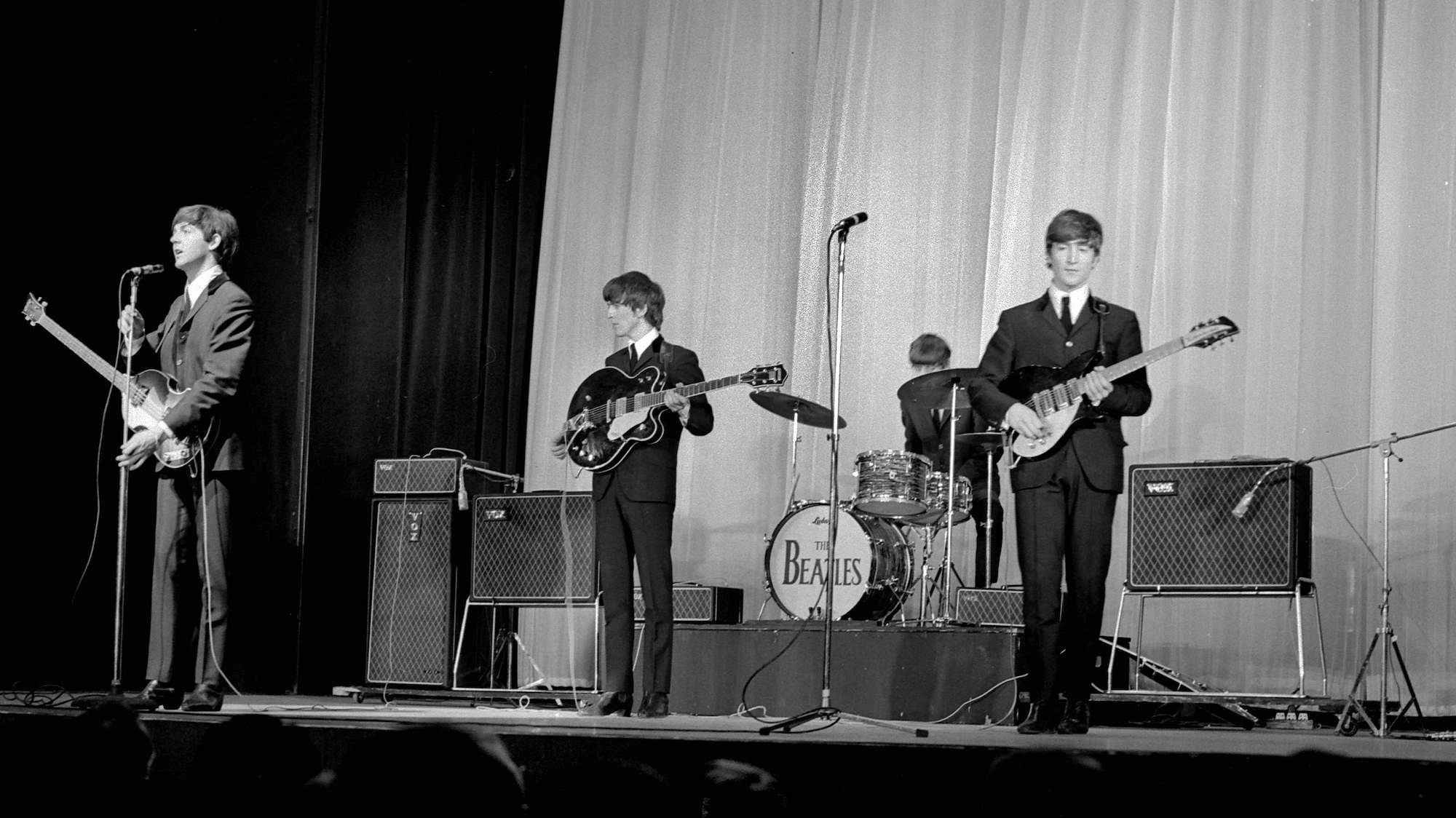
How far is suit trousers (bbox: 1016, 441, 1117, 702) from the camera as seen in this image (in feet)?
14.7

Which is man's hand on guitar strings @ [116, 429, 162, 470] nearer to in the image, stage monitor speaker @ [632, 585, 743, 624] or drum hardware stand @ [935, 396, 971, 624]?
stage monitor speaker @ [632, 585, 743, 624]

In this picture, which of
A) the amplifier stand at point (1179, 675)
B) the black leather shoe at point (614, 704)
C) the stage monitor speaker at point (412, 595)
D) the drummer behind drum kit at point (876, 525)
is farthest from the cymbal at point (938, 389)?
the stage monitor speaker at point (412, 595)

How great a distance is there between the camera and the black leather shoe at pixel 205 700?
4.80 m

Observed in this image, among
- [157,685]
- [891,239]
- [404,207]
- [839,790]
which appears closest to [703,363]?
[891,239]

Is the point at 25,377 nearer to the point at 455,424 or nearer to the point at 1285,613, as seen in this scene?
the point at 455,424

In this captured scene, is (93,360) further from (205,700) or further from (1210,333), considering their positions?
(1210,333)

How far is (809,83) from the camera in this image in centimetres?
783

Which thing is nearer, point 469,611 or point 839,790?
point 839,790

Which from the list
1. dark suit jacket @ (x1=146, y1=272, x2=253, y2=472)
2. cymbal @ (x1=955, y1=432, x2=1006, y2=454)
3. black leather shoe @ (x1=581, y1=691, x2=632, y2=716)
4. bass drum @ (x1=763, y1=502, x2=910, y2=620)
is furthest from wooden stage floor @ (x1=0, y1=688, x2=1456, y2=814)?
cymbal @ (x1=955, y1=432, x2=1006, y2=454)

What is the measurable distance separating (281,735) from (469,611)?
13.3 feet

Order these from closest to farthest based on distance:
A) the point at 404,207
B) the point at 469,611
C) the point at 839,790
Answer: the point at 839,790
the point at 469,611
the point at 404,207

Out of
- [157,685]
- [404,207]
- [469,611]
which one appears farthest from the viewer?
A: [404,207]

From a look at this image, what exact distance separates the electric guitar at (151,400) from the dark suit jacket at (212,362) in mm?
43

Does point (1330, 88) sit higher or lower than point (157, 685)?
higher
